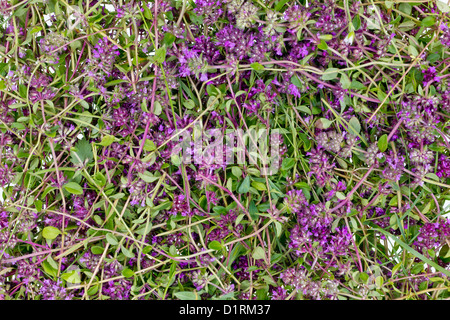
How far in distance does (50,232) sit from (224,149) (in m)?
0.46

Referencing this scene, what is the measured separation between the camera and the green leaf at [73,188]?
2.60 feet

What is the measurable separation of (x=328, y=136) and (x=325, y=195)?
0.14 metres

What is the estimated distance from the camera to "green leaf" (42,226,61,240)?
803 mm

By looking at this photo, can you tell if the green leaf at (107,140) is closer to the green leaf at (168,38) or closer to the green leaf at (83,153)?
the green leaf at (83,153)

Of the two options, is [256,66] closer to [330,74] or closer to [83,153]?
[330,74]

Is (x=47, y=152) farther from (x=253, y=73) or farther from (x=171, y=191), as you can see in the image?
(x=253, y=73)

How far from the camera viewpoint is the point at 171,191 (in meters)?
0.82

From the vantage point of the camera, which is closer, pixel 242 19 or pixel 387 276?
pixel 242 19

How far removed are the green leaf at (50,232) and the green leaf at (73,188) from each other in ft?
0.34

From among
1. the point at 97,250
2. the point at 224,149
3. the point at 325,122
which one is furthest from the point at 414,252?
the point at 97,250

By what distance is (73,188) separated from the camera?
79 centimetres

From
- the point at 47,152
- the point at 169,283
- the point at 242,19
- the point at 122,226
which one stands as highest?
the point at 242,19

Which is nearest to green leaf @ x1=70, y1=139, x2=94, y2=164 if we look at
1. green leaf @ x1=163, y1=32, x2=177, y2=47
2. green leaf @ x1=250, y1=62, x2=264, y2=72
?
green leaf @ x1=163, y1=32, x2=177, y2=47
